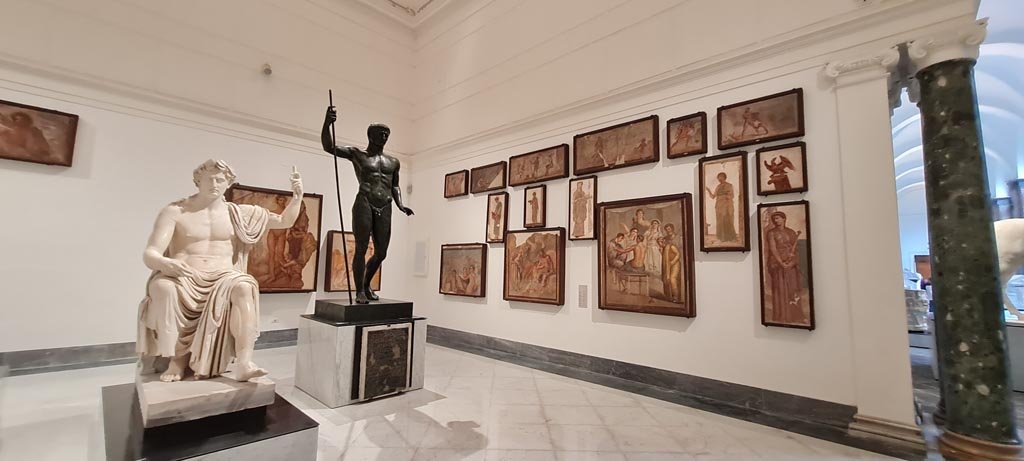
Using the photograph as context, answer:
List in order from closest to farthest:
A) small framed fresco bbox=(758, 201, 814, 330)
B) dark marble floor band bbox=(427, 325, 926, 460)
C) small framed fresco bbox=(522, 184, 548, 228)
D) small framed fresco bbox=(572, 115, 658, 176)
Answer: dark marble floor band bbox=(427, 325, 926, 460) → small framed fresco bbox=(758, 201, 814, 330) → small framed fresco bbox=(572, 115, 658, 176) → small framed fresco bbox=(522, 184, 548, 228)

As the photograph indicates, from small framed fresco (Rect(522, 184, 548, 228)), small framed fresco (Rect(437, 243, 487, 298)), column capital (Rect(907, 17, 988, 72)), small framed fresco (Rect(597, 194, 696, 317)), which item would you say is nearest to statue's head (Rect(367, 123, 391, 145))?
small framed fresco (Rect(522, 184, 548, 228))

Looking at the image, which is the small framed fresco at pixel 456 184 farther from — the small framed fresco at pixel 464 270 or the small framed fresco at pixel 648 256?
the small framed fresco at pixel 648 256

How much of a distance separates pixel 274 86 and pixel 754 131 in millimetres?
7703

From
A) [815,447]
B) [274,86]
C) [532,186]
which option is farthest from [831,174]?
[274,86]

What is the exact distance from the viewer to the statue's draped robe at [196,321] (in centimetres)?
255

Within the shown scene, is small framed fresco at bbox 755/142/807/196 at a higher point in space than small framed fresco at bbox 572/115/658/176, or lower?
lower

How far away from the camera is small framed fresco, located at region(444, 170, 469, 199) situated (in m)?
7.73

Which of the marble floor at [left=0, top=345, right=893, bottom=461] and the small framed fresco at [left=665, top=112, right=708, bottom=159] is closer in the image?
the marble floor at [left=0, top=345, right=893, bottom=461]

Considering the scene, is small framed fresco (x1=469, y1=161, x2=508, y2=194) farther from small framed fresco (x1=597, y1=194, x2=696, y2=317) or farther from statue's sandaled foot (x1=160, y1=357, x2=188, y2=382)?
statue's sandaled foot (x1=160, y1=357, x2=188, y2=382)

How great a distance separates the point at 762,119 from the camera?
4.37m

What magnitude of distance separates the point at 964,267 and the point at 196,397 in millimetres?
5653

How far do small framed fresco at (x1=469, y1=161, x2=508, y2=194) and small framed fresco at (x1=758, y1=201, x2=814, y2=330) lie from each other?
159 inches

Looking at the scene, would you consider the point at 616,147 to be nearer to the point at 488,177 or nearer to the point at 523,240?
the point at 523,240

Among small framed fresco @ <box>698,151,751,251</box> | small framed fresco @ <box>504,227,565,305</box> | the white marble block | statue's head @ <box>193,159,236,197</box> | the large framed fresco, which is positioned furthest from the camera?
the large framed fresco
